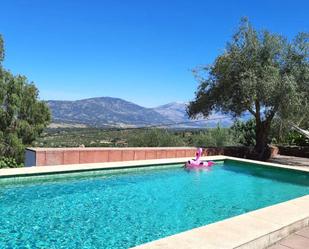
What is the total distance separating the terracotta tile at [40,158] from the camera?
10219 mm

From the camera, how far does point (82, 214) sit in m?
7.01

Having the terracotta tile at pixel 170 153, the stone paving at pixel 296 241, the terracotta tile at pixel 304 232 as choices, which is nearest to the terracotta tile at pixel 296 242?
the stone paving at pixel 296 241

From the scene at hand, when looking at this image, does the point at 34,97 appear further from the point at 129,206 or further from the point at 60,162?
the point at 129,206

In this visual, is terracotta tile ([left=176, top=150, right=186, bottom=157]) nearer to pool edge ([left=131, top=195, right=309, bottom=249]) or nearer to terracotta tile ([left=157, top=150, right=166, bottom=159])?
terracotta tile ([left=157, top=150, right=166, bottom=159])

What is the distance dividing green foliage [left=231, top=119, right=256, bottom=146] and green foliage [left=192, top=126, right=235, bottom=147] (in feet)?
1.69

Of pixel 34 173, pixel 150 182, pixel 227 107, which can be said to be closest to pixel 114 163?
pixel 150 182

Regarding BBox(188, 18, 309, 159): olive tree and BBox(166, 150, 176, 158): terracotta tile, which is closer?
BBox(166, 150, 176, 158): terracotta tile

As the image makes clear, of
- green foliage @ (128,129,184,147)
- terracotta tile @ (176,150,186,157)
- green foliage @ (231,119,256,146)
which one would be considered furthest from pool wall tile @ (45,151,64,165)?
green foliage @ (231,119,256,146)

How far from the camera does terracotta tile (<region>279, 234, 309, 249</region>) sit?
4.82 meters

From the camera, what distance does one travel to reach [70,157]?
11.0m

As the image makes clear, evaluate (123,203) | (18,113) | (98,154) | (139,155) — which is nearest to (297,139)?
(139,155)

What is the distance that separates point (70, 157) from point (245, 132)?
13.6 meters

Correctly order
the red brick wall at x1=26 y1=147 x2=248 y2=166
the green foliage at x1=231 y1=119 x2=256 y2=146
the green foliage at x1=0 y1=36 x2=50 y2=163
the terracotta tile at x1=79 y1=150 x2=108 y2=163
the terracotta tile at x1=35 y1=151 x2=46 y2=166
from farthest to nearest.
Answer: the green foliage at x1=231 y1=119 x2=256 y2=146 < the green foliage at x1=0 y1=36 x2=50 y2=163 < the terracotta tile at x1=79 y1=150 x2=108 y2=163 < the red brick wall at x1=26 y1=147 x2=248 y2=166 < the terracotta tile at x1=35 y1=151 x2=46 y2=166

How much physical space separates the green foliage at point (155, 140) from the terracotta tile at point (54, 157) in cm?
1120
